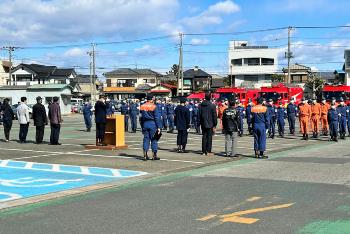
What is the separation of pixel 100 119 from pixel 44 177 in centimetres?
576

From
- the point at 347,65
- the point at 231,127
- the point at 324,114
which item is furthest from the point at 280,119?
the point at 347,65

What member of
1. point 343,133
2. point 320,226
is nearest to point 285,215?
point 320,226

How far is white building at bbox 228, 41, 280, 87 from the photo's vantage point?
83.7m

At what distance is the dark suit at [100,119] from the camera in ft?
55.8

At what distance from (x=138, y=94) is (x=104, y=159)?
80387mm

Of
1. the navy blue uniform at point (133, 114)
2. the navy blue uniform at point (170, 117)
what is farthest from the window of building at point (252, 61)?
the navy blue uniform at point (133, 114)

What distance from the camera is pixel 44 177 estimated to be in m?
11.4

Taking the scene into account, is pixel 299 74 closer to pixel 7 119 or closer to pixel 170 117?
pixel 170 117

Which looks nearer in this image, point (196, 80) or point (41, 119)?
point (41, 119)

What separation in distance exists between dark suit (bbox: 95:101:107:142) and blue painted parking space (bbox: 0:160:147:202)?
3710mm

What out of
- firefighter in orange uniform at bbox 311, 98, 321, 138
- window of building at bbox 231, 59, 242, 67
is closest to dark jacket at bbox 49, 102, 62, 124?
firefighter in orange uniform at bbox 311, 98, 321, 138

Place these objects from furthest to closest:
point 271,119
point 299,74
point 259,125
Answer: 1. point 299,74
2. point 271,119
3. point 259,125

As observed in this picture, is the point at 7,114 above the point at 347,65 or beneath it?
beneath

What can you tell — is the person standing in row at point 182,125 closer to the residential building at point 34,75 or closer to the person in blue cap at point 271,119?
the person in blue cap at point 271,119
